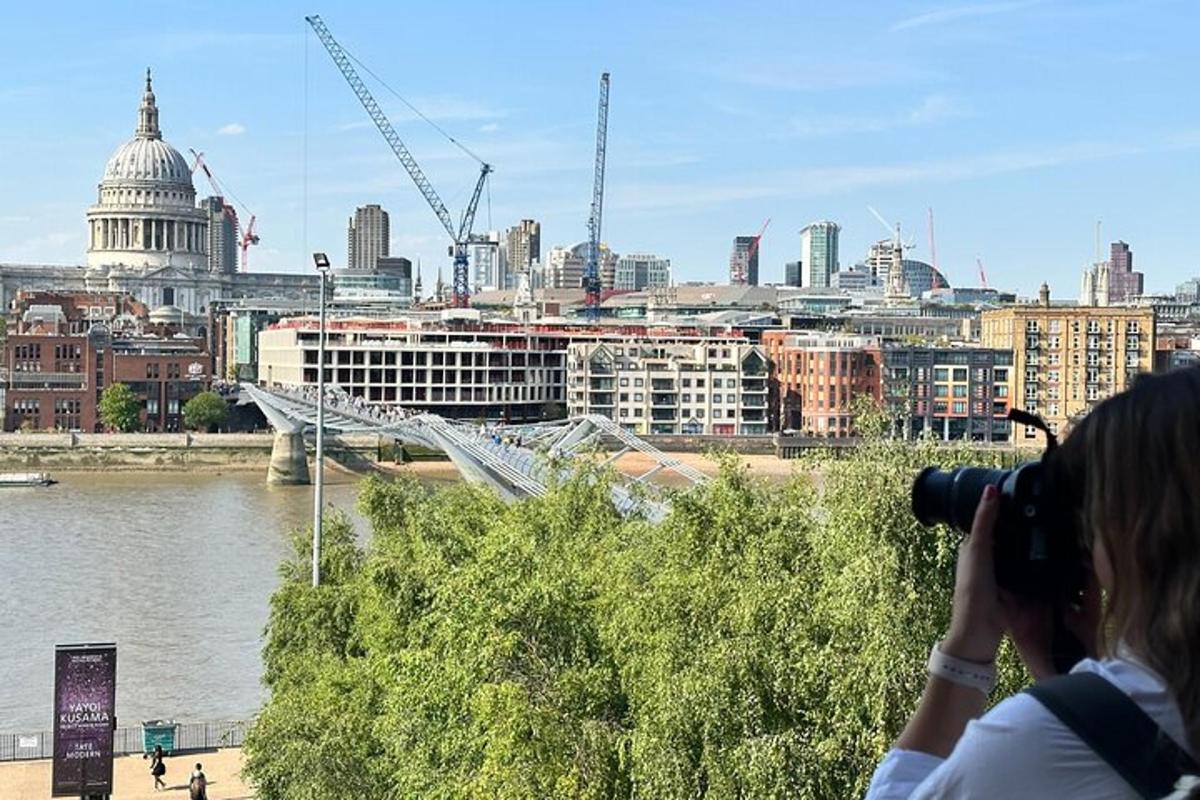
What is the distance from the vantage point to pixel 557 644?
8648 mm

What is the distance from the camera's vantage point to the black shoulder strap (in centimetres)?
112

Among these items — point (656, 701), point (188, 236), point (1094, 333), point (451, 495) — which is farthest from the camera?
point (188, 236)

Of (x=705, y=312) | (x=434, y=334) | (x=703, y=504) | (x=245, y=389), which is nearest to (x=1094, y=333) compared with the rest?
(x=434, y=334)

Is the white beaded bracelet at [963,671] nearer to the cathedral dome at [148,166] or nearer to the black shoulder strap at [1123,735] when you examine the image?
the black shoulder strap at [1123,735]

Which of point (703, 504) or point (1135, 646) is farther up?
point (1135, 646)

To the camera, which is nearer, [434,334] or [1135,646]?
[1135,646]

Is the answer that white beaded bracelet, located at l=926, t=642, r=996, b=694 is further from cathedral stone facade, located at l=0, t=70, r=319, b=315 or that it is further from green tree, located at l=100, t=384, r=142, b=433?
cathedral stone facade, located at l=0, t=70, r=319, b=315

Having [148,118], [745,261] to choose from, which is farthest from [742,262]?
[148,118]

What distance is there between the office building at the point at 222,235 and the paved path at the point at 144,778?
393 ft

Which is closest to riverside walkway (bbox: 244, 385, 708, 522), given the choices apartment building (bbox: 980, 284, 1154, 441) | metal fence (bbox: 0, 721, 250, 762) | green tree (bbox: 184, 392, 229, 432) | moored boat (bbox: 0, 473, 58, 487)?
green tree (bbox: 184, 392, 229, 432)

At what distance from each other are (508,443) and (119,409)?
66.3ft

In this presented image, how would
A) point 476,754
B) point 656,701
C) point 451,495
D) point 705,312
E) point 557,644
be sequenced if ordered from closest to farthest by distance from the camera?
1. point 656,701
2. point 476,754
3. point 557,644
4. point 451,495
5. point 705,312

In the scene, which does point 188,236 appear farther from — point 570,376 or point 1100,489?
point 1100,489

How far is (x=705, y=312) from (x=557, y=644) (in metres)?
73.6
